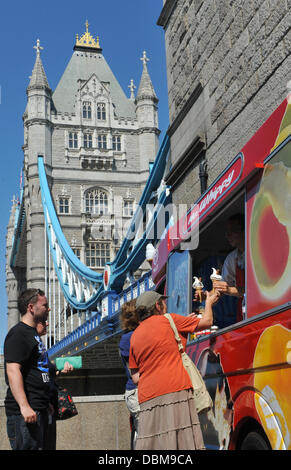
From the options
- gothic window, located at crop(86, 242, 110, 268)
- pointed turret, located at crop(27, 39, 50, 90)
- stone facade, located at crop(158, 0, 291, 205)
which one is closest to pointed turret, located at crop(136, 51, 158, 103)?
pointed turret, located at crop(27, 39, 50, 90)

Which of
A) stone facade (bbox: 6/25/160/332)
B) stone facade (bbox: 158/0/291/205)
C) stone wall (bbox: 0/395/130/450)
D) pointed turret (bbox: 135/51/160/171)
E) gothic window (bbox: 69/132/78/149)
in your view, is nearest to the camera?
stone facade (bbox: 158/0/291/205)

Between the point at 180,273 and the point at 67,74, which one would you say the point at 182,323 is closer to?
the point at 180,273

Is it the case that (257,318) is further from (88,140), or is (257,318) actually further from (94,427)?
(88,140)

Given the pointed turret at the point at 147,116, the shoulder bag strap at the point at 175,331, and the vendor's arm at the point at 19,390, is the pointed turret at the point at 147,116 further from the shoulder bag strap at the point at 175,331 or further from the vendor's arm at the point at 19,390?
the vendor's arm at the point at 19,390

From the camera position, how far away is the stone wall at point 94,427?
20.5ft

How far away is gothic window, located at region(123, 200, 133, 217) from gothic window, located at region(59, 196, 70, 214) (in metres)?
4.54

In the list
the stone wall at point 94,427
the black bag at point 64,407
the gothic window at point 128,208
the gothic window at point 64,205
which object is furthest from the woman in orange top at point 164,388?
the gothic window at point 128,208

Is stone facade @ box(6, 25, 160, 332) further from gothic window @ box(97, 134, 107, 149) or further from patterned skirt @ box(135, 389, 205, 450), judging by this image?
patterned skirt @ box(135, 389, 205, 450)

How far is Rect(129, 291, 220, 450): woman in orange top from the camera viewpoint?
312cm

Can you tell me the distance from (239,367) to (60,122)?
166 ft

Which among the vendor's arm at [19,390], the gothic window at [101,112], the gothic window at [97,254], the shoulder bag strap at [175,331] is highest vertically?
the gothic window at [101,112]

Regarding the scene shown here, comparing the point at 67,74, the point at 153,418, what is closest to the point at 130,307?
the point at 153,418

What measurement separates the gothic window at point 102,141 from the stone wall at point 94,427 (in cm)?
4770

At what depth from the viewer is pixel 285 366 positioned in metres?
2.62
